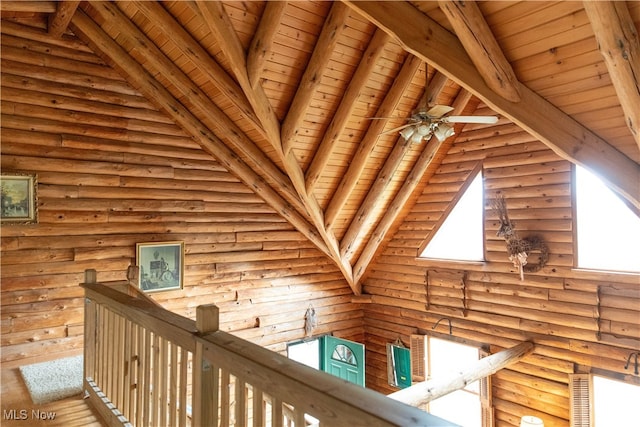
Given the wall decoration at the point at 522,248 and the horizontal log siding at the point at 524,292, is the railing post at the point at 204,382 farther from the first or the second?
the horizontal log siding at the point at 524,292

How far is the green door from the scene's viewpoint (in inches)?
309

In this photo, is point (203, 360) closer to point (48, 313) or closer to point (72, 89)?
point (48, 313)

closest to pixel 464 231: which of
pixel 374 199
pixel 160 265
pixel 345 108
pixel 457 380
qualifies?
pixel 374 199

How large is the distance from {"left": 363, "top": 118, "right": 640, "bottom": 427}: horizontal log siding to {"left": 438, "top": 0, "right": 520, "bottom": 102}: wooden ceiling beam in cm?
313

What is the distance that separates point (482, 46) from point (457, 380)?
404 centimetres

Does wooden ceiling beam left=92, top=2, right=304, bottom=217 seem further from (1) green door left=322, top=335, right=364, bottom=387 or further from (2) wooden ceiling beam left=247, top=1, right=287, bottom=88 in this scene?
(1) green door left=322, top=335, right=364, bottom=387

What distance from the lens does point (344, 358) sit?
8.03m

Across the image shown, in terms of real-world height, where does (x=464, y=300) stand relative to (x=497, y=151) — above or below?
below

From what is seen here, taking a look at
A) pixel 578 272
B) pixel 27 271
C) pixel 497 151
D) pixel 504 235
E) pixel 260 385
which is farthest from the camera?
pixel 497 151

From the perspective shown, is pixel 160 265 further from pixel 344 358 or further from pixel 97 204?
pixel 344 358

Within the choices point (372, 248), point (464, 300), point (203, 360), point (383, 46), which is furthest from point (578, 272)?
point (203, 360)

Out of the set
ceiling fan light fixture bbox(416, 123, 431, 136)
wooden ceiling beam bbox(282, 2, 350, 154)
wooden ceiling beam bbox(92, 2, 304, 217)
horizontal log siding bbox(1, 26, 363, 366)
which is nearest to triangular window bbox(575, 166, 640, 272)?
ceiling fan light fixture bbox(416, 123, 431, 136)

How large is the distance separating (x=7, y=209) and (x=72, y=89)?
1.58m

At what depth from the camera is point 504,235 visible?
613 cm
